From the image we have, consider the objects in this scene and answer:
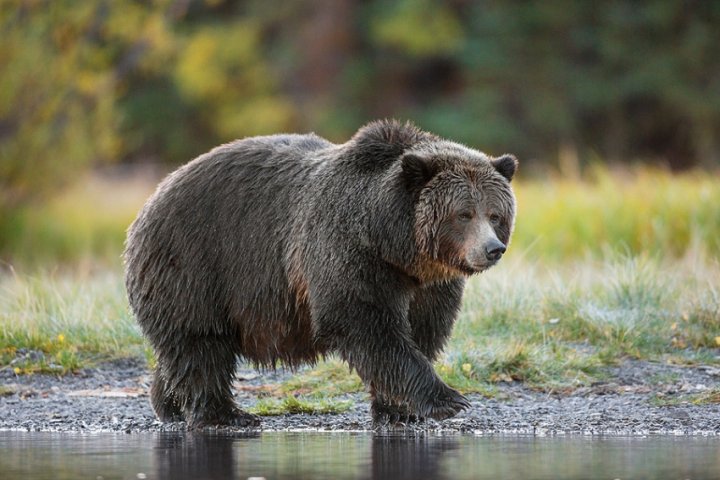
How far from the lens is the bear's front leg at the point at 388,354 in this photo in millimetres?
6953

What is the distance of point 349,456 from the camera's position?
6375mm

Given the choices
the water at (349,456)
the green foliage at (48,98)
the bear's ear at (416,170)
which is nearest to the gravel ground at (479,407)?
the water at (349,456)

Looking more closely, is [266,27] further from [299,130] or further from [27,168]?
[27,168]

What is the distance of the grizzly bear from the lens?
7027 millimetres

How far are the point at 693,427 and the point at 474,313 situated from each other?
8.46 feet

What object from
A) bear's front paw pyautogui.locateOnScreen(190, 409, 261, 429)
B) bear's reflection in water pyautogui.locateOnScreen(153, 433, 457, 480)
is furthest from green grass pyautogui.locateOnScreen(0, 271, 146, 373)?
bear's reflection in water pyautogui.locateOnScreen(153, 433, 457, 480)

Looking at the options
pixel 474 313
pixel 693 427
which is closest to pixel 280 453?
pixel 693 427

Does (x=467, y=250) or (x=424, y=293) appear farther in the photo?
(x=424, y=293)

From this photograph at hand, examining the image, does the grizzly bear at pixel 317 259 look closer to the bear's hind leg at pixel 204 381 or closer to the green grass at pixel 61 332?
the bear's hind leg at pixel 204 381

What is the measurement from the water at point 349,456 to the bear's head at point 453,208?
0.94 metres

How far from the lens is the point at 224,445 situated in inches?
273

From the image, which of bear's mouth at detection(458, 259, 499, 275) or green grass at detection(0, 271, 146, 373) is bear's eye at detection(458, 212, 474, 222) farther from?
green grass at detection(0, 271, 146, 373)

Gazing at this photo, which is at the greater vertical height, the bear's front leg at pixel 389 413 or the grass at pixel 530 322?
the grass at pixel 530 322

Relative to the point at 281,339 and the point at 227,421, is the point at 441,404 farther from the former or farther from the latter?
the point at 227,421
